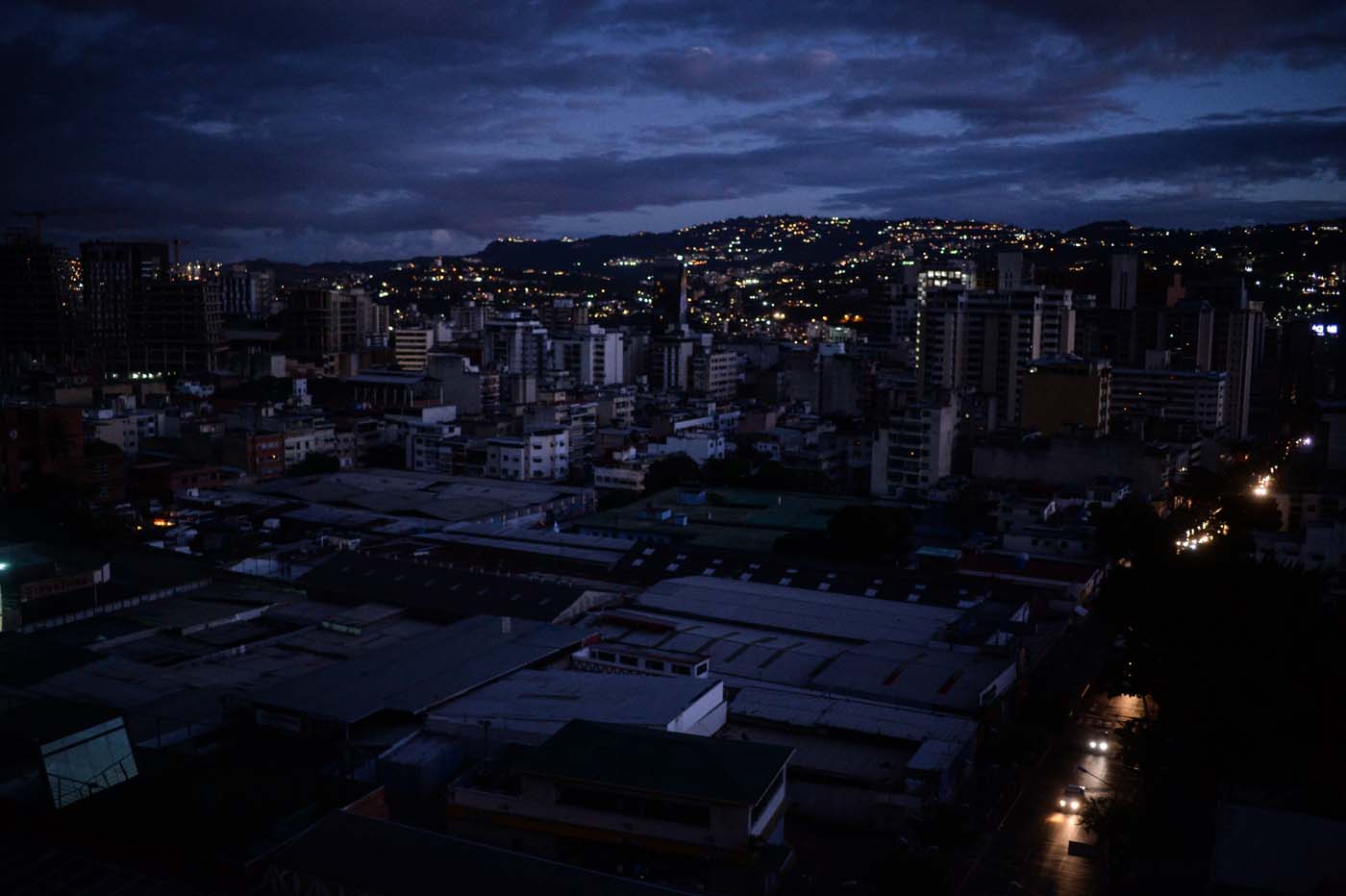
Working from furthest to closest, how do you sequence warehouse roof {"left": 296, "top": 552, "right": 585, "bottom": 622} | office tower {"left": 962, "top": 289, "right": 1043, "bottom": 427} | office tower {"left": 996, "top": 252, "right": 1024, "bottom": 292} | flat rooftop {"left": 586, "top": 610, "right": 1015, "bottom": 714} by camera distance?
office tower {"left": 996, "top": 252, "right": 1024, "bottom": 292} → office tower {"left": 962, "top": 289, "right": 1043, "bottom": 427} → warehouse roof {"left": 296, "top": 552, "right": 585, "bottom": 622} → flat rooftop {"left": 586, "top": 610, "right": 1015, "bottom": 714}

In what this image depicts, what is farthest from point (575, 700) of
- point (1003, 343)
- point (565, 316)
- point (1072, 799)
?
point (565, 316)

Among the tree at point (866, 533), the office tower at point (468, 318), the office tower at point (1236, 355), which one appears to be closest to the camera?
the tree at point (866, 533)

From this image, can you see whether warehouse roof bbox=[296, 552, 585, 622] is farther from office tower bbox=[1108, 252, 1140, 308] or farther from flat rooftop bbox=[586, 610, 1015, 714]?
office tower bbox=[1108, 252, 1140, 308]

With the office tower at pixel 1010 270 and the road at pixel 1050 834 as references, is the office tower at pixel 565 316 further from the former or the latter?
the road at pixel 1050 834

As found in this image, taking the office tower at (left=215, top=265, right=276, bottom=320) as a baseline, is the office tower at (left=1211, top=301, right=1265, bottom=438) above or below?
below

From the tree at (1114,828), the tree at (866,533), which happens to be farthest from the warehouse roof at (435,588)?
the tree at (1114,828)

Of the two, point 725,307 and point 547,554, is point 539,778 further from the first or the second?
point 725,307

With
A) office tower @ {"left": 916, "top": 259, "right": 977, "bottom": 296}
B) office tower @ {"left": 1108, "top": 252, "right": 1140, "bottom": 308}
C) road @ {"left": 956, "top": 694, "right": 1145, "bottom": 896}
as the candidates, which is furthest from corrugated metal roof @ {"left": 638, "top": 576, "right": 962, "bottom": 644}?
office tower @ {"left": 1108, "top": 252, "right": 1140, "bottom": 308}
